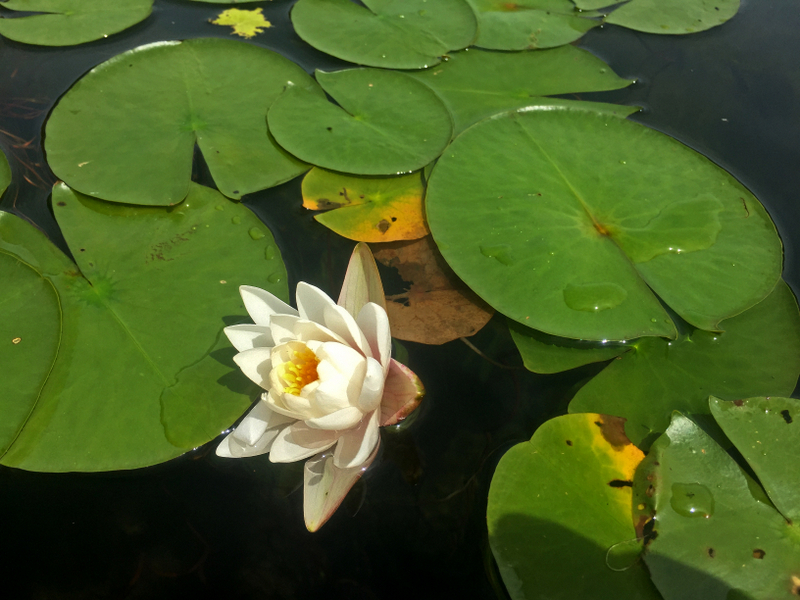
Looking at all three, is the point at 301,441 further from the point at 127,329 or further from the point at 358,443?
the point at 127,329

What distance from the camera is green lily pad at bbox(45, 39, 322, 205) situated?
2193mm

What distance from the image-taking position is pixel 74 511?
1597 mm

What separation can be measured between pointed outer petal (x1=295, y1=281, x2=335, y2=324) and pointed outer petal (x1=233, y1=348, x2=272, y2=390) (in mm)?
167

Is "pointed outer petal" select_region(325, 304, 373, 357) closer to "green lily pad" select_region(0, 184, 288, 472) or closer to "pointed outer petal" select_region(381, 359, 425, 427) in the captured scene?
"pointed outer petal" select_region(381, 359, 425, 427)

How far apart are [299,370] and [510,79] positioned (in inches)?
86.5

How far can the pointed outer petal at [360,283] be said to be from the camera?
5.52 feet

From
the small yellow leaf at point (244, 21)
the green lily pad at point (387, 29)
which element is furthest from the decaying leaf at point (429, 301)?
the small yellow leaf at point (244, 21)

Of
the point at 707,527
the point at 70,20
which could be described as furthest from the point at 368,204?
the point at 70,20

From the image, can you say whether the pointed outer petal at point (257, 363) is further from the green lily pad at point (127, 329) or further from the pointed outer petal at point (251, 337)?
the green lily pad at point (127, 329)

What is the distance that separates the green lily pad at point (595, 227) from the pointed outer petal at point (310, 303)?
642 mm

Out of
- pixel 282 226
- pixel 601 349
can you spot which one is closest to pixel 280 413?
pixel 282 226

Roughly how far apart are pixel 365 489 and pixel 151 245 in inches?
53.0

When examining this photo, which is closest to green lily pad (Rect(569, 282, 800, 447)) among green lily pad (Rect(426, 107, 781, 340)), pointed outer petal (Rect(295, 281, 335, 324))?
green lily pad (Rect(426, 107, 781, 340))

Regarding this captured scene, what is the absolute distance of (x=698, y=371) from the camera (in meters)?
1.75
